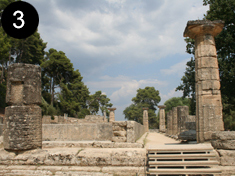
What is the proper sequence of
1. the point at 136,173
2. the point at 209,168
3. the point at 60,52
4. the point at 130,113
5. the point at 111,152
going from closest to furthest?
the point at 209,168 → the point at 136,173 → the point at 111,152 → the point at 60,52 → the point at 130,113

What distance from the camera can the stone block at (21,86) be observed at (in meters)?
7.15

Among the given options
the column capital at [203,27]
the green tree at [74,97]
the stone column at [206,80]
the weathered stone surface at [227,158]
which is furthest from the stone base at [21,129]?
the green tree at [74,97]

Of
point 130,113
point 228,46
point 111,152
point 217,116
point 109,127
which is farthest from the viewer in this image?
point 130,113

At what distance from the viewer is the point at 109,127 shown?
35.9 ft

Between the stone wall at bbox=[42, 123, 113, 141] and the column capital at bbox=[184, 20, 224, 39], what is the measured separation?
574 centimetres

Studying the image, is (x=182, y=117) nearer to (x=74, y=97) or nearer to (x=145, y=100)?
(x=74, y=97)

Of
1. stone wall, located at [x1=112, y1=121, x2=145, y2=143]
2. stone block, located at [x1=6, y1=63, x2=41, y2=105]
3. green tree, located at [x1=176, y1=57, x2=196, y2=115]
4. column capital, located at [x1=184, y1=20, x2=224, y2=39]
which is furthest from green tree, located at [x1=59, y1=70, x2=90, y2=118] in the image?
column capital, located at [x1=184, y1=20, x2=224, y2=39]

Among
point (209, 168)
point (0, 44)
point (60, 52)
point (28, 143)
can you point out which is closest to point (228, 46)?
point (209, 168)

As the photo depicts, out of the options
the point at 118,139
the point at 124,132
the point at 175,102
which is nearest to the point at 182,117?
the point at 124,132

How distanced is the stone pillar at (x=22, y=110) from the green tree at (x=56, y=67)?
101 ft

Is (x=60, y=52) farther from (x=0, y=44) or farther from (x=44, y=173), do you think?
(x=44, y=173)

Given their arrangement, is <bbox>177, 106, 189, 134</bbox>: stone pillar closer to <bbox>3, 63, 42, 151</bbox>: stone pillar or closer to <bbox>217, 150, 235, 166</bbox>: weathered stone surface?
<bbox>217, 150, 235, 166</bbox>: weathered stone surface

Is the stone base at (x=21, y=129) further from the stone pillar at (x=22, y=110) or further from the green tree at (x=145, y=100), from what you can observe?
the green tree at (x=145, y=100)

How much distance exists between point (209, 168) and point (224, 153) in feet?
3.45
